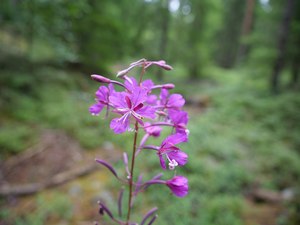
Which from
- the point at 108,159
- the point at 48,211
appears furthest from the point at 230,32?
the point at 48,211

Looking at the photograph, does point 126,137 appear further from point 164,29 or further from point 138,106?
point 164,29

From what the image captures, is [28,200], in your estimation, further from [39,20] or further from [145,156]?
[39,20]

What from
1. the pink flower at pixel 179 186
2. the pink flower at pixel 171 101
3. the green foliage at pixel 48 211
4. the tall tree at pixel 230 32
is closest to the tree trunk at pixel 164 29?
the tall tree at pixel 230 32

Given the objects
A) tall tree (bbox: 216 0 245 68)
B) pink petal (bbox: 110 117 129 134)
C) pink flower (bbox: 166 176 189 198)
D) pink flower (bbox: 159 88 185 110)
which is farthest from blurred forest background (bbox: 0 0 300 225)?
tall tree (bbox: 216 0 245 68)

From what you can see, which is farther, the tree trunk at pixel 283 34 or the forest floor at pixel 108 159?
the tree trunk at pixel 283 34

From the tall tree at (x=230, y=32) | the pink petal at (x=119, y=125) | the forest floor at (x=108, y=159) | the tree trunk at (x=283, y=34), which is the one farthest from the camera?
the tall tree at (x=230, y=32)

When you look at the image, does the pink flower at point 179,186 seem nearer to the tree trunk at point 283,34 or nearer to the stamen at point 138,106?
the stamen at point 138,106

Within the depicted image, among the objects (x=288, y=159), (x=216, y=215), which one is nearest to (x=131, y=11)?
(x=288, y=159)
